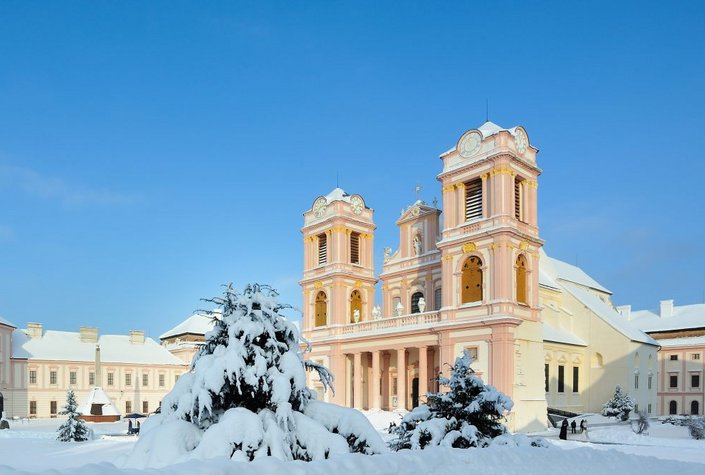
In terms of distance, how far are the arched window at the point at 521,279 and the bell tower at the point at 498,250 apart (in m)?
0.06

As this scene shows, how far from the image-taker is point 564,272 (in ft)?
185

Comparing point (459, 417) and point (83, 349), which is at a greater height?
point (459, 417)

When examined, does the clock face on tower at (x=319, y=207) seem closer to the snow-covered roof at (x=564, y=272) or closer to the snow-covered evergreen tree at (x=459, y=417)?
the snow-covered roof at (x=564, y=272)

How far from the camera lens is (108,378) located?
6462 centimetres

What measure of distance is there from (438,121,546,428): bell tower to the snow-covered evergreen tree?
945 inches

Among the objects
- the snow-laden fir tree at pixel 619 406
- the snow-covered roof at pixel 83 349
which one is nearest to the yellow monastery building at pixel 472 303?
the snow-laden fir tree at pixel 619 406

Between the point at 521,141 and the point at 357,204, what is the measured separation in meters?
16.7

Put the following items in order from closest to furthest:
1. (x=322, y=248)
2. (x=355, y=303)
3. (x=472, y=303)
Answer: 1. (x=472, y=303)
2. (x=355, y=303)
3. (x=322, y=248)

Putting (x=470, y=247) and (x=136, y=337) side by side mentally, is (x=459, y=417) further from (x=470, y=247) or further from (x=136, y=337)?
(x=136, y=337)

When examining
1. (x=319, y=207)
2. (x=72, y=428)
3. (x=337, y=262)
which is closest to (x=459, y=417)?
(x=72, y=428)

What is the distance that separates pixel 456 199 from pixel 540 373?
39.8 feet

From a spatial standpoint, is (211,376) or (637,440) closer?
(211,376)

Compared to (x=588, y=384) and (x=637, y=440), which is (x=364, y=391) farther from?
(x=637, y=440)

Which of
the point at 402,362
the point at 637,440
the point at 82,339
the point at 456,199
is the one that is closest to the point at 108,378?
the point at 82,339
